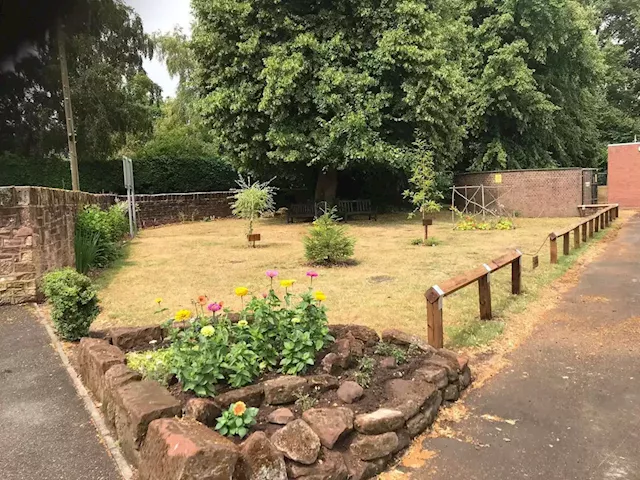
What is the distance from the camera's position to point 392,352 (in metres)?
3.88

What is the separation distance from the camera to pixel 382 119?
18578 millimetres

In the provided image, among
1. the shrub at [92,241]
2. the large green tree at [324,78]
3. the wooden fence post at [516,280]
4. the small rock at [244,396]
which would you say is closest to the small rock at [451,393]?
the small rock at [244,396]

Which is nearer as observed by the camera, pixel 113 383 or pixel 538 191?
pixel 113 383

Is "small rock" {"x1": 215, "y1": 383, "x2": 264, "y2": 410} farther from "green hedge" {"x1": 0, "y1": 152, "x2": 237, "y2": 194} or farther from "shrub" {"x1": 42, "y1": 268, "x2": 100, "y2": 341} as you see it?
"green hedge" {"x1": 0, "y1": 152, "x2": 237, "y2": 194}

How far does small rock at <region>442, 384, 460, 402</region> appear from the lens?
3582mm

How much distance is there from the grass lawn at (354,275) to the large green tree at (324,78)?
3627 millimetres

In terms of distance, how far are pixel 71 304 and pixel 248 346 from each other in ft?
7.12

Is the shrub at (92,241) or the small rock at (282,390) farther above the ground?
the shrub at (92,241)

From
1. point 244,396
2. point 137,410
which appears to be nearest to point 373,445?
point 244,396

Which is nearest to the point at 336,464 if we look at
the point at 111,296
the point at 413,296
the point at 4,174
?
the point at 413,296

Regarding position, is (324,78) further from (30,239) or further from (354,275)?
(30,239)

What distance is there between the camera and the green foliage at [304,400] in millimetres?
3053

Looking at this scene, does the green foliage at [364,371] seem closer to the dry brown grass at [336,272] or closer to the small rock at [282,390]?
the small rock at [282,390]

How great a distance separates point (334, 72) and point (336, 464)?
52.2ft
